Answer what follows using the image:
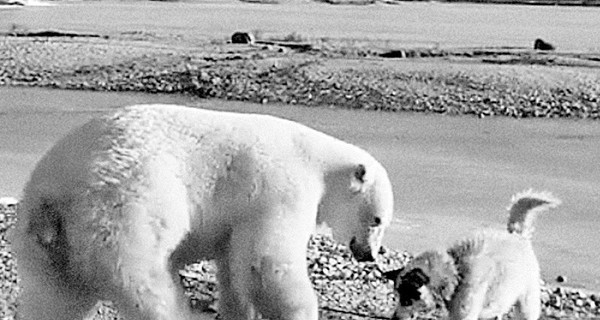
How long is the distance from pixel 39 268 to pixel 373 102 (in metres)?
15.0

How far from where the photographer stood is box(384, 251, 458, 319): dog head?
583cm

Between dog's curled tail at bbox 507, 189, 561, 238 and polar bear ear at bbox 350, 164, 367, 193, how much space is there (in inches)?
78.4

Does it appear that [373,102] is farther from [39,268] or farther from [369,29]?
[369,29]

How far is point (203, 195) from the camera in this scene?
14.6 ft

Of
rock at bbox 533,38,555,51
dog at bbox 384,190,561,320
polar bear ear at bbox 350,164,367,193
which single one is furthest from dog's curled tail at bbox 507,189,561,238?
rock at bbox 533,38,555,51

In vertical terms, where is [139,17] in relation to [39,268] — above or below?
below

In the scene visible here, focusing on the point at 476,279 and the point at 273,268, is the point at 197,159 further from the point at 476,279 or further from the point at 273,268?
the point at 476,279

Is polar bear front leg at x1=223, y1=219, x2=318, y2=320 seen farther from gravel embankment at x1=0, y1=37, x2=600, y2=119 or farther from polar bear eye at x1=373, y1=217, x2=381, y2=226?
gravel embankment at x1=0, y1=37, x2=600, y2=119

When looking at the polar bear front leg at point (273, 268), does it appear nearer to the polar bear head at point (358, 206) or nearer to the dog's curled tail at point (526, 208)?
the polar bear head at point (358, 206)

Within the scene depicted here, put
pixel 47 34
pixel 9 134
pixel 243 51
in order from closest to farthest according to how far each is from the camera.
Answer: pixel 9 134 → pixel 243 51 → pixel 47 34

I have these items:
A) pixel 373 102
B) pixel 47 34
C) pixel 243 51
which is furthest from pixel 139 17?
pixel 373 102

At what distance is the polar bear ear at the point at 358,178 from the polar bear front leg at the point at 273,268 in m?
0.37

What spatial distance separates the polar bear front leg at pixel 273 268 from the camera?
14.7ft

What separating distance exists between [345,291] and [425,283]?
138 cm
